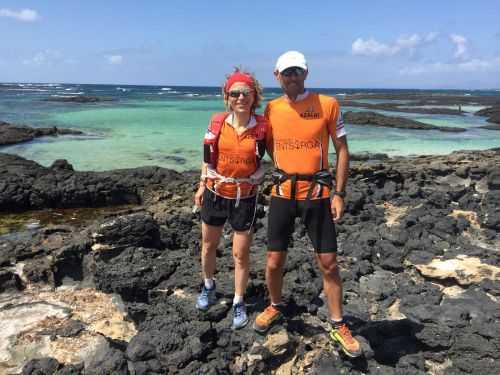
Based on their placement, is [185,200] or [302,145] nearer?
[302,145]

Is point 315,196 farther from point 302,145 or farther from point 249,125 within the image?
point 249,125

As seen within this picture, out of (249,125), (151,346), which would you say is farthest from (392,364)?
(249,125)

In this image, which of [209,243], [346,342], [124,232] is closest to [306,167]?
[209,243]

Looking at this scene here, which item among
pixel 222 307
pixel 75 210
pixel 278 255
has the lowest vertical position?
pixel 75 210

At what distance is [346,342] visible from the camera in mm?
3779

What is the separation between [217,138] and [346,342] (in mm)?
2133

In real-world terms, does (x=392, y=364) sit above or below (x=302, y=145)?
below

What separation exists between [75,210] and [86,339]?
29.3 feet

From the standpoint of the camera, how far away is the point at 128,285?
5160mm

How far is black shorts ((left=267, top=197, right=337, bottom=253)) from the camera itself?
3670 millimetres

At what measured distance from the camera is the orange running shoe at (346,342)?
12.3 ft

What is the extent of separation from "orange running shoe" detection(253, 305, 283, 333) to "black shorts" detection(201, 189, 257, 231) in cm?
86

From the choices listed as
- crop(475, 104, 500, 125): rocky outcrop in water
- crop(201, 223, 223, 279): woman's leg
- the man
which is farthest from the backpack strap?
crop(475, 104, 500, 125): rocky outcrop in water

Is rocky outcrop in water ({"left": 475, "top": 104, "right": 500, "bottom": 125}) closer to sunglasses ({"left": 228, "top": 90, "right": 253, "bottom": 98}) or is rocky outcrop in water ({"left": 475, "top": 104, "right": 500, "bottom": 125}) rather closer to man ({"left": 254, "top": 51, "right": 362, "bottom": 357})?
man ({"left": 254, "top": 51, "right": 362, "bottom": 357})
